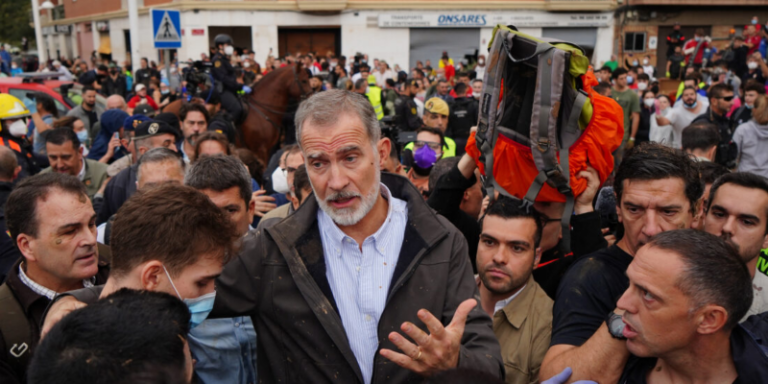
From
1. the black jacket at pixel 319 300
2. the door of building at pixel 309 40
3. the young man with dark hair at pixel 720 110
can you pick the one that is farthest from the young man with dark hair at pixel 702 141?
the door of building at pixel 309 40

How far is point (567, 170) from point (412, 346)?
4.56 feet

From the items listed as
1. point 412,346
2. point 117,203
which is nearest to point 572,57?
point 412,346

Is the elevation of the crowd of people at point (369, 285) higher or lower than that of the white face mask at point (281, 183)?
higher

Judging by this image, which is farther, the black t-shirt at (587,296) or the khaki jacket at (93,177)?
the khaki jacket at (93,177)

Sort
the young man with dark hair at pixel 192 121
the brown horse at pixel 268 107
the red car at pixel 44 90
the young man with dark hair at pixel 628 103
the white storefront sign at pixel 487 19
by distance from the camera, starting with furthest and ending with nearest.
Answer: the white storefront sign at pixel 487 19 → the brown horse at pixel 268 107 → the red car at pixel 44 90 → the young man with dark hair at pixel 628 103 → the young man with dark hair at pixel 192 121

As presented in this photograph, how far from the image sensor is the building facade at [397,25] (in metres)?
26.8

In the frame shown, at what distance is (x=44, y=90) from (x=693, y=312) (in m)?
12.4

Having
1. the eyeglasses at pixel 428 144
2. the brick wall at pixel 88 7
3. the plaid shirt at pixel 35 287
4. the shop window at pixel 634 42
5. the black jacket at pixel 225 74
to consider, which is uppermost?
the brick wall at pixel 88 7

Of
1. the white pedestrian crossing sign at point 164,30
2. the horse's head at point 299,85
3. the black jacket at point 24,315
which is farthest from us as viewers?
the horse's head at point 299,85

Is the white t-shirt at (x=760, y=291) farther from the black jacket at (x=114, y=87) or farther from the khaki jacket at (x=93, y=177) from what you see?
the black jacket at (x=114, y=87)

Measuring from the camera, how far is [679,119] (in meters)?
9.70

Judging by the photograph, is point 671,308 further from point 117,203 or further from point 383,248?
point 117,203

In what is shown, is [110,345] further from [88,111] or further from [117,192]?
[88,111]

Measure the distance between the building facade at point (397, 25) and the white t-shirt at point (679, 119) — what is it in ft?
57.1
